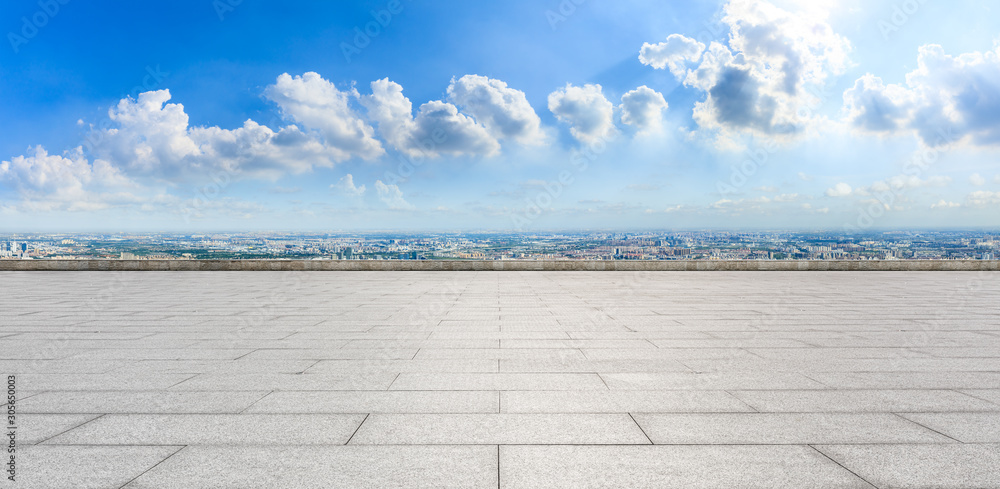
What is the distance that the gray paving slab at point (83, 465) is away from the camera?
3197mm

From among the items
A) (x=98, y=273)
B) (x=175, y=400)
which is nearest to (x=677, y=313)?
(x=175, y=400)

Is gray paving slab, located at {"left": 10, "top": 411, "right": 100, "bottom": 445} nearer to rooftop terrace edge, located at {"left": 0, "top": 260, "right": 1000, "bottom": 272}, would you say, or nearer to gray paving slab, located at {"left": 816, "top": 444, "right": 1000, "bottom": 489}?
gray paving slab, located at {"left": 816, "top": 444, "right": 1000, "bottom": 489}

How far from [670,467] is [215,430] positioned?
12.1ft

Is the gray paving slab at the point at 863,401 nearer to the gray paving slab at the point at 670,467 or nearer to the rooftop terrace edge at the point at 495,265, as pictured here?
the gray paving slab at the point at 670,467

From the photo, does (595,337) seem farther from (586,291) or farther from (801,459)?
(586,291)

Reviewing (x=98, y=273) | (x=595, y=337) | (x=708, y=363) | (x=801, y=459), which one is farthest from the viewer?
(x=98, y=273)

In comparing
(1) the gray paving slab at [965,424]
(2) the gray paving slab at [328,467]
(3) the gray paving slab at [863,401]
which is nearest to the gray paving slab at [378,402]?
(2) the gray paving slab at [328,467]

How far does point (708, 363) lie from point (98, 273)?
2696cm

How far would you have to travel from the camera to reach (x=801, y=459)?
3.53 m

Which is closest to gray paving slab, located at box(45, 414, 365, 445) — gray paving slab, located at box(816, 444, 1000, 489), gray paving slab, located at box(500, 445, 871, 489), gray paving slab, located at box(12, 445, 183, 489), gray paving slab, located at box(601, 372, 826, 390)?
gray paving slab, located at box(12, 445, 183, 489)

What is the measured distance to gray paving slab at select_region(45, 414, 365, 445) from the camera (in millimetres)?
3842

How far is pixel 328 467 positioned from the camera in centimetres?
339

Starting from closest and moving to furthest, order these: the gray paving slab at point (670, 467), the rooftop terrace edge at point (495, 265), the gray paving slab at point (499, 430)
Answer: the gray paving slab at point (670, 467) → the gray paving slab at point (499, 430) → the rooftop terrace edge at point (495, 265)

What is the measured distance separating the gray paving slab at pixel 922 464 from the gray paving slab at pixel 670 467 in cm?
17
